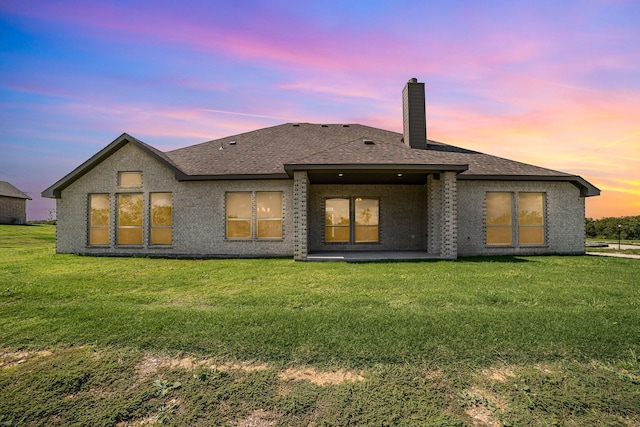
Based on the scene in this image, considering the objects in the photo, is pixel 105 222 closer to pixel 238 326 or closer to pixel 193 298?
pixel 193 298

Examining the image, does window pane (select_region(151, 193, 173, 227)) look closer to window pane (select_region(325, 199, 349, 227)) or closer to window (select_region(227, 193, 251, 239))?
window (select_region(227, 193, 251, 239))

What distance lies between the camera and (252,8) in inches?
376

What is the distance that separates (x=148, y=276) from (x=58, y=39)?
9.97 metres

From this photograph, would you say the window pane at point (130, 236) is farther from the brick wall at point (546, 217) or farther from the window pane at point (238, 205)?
the brick wall at point (546, 217)

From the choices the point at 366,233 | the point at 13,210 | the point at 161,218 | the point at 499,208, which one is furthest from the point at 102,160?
the point at 13,210

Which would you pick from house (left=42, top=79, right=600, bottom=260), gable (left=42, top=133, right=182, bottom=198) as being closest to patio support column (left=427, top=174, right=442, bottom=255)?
house (left=42, top=79, right=600, bottom=260)

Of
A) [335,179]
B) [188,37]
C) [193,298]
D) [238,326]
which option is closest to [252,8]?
[188,37]

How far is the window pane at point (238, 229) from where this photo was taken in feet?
44.1

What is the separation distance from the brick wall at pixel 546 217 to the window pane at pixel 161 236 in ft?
42.1

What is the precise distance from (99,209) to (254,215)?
741 centimetres

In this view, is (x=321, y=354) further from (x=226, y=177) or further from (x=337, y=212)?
(x=337, y=212)

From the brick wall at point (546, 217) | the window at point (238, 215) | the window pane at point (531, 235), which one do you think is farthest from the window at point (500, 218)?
the window at point (238, 215)

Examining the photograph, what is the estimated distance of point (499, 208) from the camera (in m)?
13.7

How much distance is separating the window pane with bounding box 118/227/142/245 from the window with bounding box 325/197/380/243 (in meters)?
8.64
